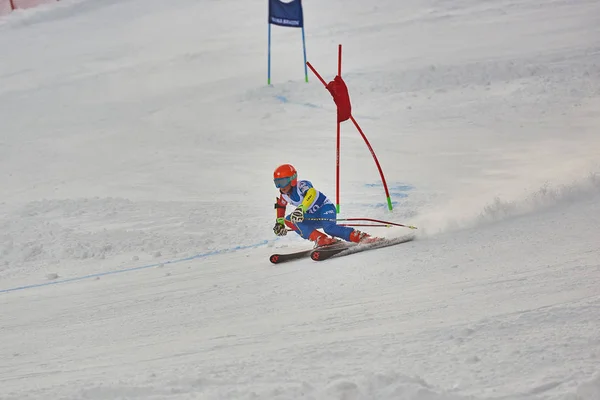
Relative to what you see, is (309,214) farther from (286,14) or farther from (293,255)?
(286,14)

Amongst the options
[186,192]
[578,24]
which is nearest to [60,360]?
[186,192]

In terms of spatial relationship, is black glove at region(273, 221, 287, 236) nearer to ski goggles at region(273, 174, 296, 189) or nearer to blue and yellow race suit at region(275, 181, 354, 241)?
blue and yellow race suit at region(275, 181, 354, 241)

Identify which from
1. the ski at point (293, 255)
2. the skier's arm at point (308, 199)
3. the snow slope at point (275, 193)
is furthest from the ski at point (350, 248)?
the skier's arm at point (308, 199)

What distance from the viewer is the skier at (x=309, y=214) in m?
6.77

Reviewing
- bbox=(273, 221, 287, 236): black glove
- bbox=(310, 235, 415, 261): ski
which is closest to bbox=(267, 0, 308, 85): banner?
bbox=(273, 221, 287, 236): black glove

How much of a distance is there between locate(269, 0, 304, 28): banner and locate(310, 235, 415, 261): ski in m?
9.44

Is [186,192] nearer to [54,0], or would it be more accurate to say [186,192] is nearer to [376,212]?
[376,212]

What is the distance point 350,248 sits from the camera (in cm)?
665

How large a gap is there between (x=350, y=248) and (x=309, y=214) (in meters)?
0.50

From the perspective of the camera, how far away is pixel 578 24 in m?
17.2

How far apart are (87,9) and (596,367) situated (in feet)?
78.0

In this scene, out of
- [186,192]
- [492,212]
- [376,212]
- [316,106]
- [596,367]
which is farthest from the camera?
[316,106]

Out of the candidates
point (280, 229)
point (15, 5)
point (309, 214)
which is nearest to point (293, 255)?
point (280, 229)

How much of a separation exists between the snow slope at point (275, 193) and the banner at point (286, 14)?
3.93 ft
